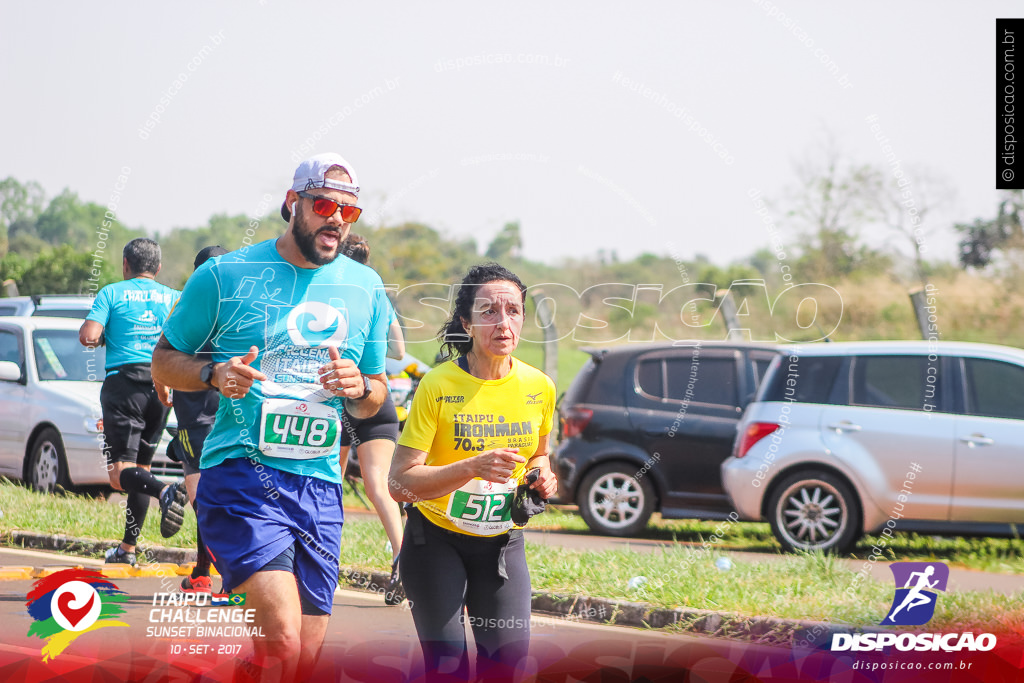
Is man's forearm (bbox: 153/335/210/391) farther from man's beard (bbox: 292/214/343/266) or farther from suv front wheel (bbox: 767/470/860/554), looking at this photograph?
suv front wheel (bbox: 767/470/860/554)

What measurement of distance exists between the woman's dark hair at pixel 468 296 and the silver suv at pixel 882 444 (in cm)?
531

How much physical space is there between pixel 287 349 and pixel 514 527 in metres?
0.96

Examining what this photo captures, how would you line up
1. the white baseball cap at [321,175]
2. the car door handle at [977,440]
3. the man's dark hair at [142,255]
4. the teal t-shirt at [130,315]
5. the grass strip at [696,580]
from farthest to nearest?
the car door handle at [977,440] → the teal t-shirt at [130,315] → the man's dark hair at [142,255] → the grass strip at [696,580] → the white baseball cap at [321,175]

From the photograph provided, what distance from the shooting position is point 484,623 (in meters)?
3.92

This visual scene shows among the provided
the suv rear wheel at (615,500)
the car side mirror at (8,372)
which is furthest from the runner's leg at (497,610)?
the suv rear wheel at (615,500)

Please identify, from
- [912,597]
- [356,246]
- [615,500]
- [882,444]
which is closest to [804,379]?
[882,444]

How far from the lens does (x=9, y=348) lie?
32.3 feet

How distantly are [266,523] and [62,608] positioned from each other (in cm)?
185

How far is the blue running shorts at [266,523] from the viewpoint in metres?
3.73

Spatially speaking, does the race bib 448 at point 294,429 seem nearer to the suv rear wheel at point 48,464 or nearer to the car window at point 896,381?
the car window at point 896,381

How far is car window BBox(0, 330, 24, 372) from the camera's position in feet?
32.1

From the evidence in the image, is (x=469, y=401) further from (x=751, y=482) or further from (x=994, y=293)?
(x=994, y=293)

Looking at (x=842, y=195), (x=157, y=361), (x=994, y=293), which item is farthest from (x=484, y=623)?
(x=994, y=293)

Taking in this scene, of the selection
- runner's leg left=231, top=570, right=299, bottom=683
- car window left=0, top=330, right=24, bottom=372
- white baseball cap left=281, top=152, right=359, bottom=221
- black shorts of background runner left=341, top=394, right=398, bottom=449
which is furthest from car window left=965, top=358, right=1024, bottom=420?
car window left=0, top=330, right=24, bottom=372
